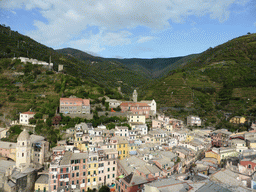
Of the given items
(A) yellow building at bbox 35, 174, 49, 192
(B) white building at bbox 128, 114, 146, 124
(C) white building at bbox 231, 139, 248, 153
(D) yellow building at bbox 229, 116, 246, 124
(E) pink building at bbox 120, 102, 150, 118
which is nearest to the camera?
(A) yellow building at bbox 35, 174, 49, 192

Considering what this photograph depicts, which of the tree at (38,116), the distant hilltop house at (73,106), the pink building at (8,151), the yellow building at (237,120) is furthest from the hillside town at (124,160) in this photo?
the yellow building at (237,120)

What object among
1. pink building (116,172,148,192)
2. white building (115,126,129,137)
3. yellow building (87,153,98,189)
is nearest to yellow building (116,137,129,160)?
white building (115,126,129,137)

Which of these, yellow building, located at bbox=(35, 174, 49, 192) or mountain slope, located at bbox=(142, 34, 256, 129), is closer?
yellow building, located at bbox=(35, 174, 49, 192)

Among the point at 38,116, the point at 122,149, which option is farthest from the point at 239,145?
the point at 38,116

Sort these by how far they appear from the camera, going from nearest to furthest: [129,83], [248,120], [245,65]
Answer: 1. [248,120]
2. [245,65]
3. [129,83]

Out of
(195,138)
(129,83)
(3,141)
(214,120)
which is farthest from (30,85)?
(129,83)

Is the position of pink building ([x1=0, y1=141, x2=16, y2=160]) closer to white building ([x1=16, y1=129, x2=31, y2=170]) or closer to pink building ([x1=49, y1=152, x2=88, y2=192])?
white building ([x1=16, y1=129, x2=31, y2=170])

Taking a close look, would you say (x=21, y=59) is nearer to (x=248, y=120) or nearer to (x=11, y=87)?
(x=11, y=87)

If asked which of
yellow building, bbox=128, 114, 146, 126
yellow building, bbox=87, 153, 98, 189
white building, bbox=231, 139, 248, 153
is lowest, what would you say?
yellow building, bbox=87, 153, 98, 189
